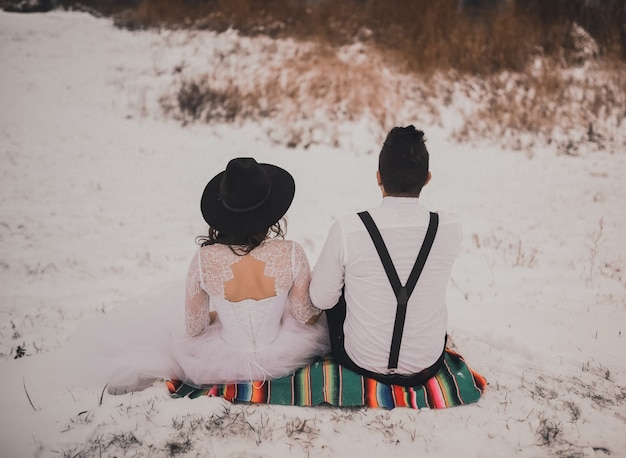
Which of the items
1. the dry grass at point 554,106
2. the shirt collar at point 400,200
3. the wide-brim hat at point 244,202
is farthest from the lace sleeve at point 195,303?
the dry grass at point 554,106

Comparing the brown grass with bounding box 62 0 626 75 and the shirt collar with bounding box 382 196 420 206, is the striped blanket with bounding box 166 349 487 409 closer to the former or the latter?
the shirt collar with bounding box 382 196 420 206

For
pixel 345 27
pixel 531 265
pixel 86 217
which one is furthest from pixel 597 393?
pixel 345 27

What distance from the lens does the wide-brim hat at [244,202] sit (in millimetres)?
2449

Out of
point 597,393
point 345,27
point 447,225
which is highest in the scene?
point 345,27

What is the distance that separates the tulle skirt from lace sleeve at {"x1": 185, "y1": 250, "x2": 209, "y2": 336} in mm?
111

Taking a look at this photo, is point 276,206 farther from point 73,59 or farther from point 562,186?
point 73,59

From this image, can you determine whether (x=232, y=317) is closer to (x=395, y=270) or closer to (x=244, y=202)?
(x=244, y=202)

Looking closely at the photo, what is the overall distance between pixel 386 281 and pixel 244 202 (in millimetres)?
898

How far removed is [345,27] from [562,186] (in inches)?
283

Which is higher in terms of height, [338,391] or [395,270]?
[395,270]

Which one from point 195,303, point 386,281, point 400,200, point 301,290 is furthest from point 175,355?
point 400,200

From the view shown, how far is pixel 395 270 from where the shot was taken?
2.40 m

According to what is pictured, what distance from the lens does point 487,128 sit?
9.40 meters

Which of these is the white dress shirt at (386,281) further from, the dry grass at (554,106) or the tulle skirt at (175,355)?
the dry grass at (554,106)
